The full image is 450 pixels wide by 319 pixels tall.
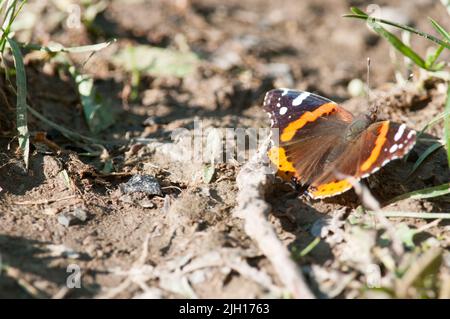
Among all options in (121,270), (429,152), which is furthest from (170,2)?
(121,270)

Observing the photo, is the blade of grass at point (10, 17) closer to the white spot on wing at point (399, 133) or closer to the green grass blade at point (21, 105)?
the green grass blade at point (21, 105)

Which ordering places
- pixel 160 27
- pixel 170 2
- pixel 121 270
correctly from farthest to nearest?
1. pixel 170 2
2. pixel 160 27
3. pixel 121 270

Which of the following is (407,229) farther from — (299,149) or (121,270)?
(121,270)

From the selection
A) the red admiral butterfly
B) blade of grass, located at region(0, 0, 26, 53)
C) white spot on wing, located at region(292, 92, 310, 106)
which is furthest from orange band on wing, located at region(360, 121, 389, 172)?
blade of grass, located at region(0, 0, 26, 53)

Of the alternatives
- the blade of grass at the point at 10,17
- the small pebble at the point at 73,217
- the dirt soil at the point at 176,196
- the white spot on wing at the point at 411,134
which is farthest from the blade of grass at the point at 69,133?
the white spot on wing at the point at 411,134

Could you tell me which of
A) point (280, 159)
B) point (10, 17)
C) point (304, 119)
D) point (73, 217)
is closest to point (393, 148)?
point (280, 159)

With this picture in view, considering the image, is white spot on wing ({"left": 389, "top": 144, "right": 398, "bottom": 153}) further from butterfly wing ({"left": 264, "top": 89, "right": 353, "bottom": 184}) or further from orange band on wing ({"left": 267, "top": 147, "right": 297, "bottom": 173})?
orange band on wing ({"left": 267, "top": 147, "right": 297, "bottom": 173})
